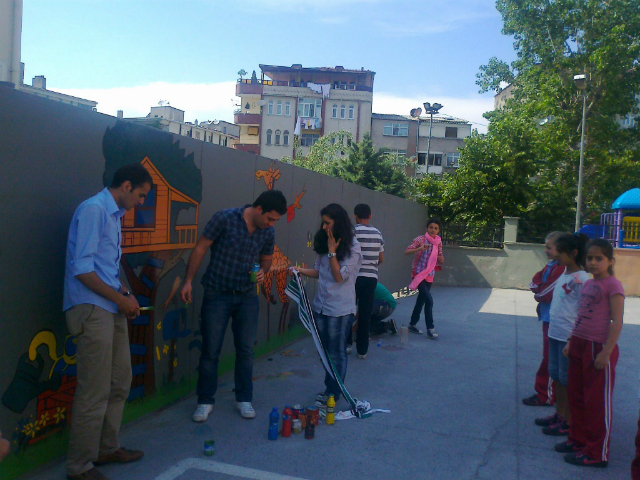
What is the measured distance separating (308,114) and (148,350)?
5150 centimetres

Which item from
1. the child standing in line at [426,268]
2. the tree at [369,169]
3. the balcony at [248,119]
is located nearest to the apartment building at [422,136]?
the balcony at [248,119]

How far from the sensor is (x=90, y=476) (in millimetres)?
3287

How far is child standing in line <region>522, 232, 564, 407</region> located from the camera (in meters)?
4.93

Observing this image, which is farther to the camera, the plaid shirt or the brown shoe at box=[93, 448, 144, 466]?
the plaid shirt

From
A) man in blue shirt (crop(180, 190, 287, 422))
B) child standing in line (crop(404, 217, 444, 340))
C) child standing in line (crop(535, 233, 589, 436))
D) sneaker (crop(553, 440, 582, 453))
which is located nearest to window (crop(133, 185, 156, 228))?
man in blue shirt (crop(180, 190, 287, 422))

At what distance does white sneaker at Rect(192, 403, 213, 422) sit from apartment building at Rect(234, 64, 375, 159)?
48.9 meters

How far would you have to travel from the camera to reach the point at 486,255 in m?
16.3

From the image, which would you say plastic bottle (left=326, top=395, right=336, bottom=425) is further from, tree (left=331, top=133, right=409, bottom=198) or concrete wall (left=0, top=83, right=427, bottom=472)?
tree (left=331, top=133, right=409, bottom=198)

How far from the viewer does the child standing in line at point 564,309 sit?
14.2 ft

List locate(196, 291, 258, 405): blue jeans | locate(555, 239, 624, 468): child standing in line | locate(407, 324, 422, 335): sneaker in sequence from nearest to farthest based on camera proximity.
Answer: locate(555, 239, 624, 468): child standing in line, locate(196, 291, 258, 405): blue jeans, locate(407, 324, 422, 335): sneaker

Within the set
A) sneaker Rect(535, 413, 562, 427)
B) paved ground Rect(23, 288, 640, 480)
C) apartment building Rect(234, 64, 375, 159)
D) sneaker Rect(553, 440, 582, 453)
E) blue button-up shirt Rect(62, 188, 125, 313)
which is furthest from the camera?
apartment building Rect(234, 64, 375, 159)

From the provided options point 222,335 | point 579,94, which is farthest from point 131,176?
point 579,94

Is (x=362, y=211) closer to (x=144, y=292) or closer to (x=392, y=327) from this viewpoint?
(x=392, y=327)

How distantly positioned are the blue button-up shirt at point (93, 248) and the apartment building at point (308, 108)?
163 feet
